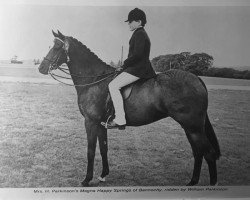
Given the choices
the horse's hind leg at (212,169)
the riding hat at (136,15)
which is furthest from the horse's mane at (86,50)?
the horse's hind leg at (212,169)

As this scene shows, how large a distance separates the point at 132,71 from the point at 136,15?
60cm

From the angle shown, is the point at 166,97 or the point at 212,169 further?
the point at 212,169

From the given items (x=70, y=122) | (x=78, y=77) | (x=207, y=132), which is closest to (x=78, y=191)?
(x=70, y=122)

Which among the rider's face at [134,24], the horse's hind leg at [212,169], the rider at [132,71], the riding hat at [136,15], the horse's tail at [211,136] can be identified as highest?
the riding hat at [136,15]

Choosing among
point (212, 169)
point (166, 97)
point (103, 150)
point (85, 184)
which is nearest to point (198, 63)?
point (166, 97)

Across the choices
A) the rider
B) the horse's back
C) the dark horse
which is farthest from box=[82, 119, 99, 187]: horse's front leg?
the horse's back

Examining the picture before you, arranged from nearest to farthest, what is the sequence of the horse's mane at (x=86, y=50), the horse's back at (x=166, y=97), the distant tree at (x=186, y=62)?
the horse's back at (x=166, y=97), the horse's mane at (x=86, y=50), the distant tree at (x=186, y=62)

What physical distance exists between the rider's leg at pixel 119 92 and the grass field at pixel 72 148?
10.2 inches

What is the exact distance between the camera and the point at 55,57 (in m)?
3.37

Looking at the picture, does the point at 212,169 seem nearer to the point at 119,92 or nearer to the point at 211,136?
the point at 211,136

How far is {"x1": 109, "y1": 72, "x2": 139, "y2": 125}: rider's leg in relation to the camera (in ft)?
10.7

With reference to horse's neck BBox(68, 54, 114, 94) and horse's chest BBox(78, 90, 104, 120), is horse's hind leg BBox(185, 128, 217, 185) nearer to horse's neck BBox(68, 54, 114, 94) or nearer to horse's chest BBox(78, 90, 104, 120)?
horse's chest BBox(78, 90, 104, 120)

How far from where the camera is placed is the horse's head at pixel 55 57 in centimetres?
337

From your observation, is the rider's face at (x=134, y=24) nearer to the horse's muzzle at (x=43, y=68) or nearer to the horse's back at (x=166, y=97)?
the horse's back at (x=166, y=97)
